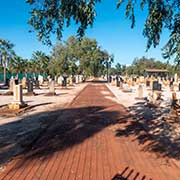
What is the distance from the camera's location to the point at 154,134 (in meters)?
10.0

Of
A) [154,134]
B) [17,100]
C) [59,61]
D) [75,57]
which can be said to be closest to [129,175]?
[154,134]

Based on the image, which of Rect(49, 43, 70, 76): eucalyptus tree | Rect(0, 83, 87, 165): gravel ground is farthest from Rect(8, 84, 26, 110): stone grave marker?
Rect(49, 43, 70, 76): eucalyptus tree

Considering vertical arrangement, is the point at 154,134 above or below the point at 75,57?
below

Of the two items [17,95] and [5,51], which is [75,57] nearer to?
[5,51]

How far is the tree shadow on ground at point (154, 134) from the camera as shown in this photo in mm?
7988

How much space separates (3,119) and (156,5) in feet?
29.7

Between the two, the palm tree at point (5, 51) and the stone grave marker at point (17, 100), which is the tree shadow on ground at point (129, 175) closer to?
the stone grave marker at point (17, 100)

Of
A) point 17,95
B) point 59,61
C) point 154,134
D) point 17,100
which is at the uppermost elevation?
point 59,61

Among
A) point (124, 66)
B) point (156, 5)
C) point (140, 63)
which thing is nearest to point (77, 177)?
point (156, 5)

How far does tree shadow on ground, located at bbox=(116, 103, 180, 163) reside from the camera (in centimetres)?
799

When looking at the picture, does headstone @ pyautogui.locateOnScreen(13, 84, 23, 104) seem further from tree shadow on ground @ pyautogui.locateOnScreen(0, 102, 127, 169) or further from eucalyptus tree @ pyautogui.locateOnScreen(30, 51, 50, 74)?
eucalyptus tree @ pyautogui.locateOnScreen(30, 51, 50, 74)

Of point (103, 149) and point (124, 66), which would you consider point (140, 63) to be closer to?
point (124, 66)

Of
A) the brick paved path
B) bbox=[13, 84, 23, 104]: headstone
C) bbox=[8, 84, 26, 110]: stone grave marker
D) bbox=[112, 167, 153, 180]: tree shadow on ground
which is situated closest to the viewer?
bbox=[112, 167, 153, 180]: tree shadow on ground

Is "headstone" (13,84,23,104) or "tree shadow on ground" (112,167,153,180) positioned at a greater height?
"headstone" (13,84,23,104)
